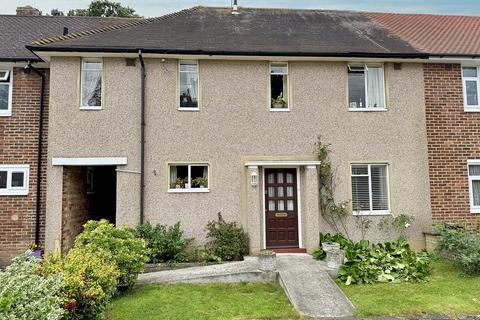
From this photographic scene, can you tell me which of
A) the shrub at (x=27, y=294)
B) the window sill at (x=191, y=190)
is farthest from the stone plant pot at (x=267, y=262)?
the shrub at (x=27, y=294)

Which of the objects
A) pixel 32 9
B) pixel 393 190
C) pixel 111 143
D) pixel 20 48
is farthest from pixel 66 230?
pixel 32 9

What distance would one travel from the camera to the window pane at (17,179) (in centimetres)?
1089

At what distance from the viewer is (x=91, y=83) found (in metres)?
10.7

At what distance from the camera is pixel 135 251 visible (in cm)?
799

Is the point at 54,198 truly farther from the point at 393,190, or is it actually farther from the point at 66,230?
the point at 393,190

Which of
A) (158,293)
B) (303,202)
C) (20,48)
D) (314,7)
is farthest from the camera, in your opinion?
(314,7)

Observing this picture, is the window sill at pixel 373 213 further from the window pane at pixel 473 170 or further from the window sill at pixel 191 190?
the window sill at pixel 191 190

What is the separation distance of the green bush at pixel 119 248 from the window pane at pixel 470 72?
11723 mm

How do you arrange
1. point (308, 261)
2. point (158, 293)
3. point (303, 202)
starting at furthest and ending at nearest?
1. point (303, 202)
2. point (308, 261)
3. point (158, 293)

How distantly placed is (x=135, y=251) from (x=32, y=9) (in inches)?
557

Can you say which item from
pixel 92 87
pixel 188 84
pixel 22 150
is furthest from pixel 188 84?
pixel 22 150

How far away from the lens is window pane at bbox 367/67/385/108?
37.6 ft

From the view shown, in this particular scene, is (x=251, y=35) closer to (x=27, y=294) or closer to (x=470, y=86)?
(x=470, y=86)

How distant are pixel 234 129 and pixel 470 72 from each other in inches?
327
